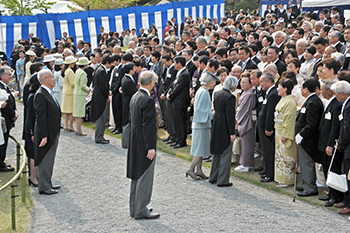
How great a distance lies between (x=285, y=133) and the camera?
7055mm

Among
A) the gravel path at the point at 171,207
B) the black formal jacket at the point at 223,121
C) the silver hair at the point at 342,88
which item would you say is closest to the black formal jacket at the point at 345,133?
the silver hair at the point at 342,88

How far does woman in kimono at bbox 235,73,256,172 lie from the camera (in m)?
8.05

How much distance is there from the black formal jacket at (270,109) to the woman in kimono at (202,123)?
992 mm

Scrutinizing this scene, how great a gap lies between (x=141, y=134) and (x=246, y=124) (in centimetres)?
311

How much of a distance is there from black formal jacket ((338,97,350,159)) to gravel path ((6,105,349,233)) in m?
0.99

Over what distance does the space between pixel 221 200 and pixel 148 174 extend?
4.93ft

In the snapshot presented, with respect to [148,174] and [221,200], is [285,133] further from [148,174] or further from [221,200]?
[148,174]

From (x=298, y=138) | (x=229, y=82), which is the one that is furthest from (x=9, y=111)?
(x=298, y=138)

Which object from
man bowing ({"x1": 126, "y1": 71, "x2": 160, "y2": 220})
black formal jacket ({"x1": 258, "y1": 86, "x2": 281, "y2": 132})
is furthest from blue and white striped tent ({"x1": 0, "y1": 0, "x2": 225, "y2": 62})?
man bowing ({"x1": 126, "y1": 71, "x2": 160, "y2": 220})

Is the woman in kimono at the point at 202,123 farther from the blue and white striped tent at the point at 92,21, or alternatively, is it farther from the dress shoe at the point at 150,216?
the blue and white striped tent at the point at 92,21

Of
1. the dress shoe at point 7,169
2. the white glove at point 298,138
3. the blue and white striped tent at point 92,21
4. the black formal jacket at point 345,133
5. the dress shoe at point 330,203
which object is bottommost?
the dress shoe at point 330,203

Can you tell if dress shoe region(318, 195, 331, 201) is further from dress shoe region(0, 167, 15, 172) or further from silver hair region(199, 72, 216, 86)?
dress shoe region(0, 167, 15, 172)

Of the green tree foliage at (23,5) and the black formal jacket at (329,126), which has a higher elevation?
the green tree foliage at (23,5)

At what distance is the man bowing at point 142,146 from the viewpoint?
18.6 feet
